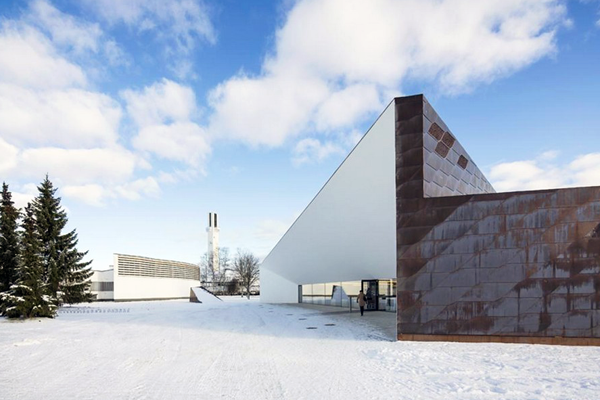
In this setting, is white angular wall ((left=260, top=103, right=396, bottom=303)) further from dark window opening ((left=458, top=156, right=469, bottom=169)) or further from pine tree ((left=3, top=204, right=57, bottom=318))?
pine tree ((left=3, top=204, right=57, bottom=318))

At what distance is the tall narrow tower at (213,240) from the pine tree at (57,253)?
156ft

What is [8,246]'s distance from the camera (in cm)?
2150

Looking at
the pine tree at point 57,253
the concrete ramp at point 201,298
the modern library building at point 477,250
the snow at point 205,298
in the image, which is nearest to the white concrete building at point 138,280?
the snow at point 205,298

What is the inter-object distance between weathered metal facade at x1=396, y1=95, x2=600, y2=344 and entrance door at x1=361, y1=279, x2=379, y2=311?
1117cm

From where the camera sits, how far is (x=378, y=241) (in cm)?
1703

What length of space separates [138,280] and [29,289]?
29.1 metres

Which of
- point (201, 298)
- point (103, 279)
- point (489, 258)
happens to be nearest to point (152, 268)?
point (103, 279)

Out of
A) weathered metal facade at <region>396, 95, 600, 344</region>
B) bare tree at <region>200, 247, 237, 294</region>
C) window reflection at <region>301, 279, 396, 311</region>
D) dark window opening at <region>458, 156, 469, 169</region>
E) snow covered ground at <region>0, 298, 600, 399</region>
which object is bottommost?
bare tree at <region>200, 247, 237, 294</region>

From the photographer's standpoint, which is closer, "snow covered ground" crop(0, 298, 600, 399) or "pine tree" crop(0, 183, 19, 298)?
"snow covered ground" crop(0, 298, 600, 399)

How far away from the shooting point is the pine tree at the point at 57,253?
22.3m

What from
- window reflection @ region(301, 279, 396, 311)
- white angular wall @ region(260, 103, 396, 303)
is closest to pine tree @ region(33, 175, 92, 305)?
white angular wall @ region(260, 103, 396, 303)

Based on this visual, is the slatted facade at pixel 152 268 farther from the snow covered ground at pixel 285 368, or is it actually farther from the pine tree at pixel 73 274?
the snow covered ground at pixel 285 368

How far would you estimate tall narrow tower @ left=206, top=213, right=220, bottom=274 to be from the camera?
75194mm

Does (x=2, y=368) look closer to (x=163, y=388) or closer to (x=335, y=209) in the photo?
(x=163, y=388)
